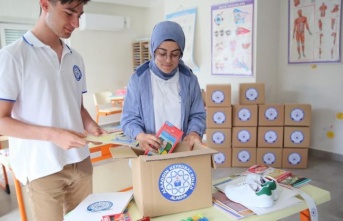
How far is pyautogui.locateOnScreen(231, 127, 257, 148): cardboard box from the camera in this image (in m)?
3.23

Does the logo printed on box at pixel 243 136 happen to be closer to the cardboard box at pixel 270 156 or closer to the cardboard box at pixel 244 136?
the cardboard box at pixel 244 136

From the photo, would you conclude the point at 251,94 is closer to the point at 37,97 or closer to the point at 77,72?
the point at 77,72

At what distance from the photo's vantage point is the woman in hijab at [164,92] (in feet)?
4.18

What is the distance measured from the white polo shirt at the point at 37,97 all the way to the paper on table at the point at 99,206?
19 centimetres

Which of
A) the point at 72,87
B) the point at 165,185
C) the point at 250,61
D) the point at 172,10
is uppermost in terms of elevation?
the point at 172,10

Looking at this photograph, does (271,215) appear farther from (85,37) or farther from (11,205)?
(85,37)

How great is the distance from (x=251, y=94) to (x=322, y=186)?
1196 millimetres

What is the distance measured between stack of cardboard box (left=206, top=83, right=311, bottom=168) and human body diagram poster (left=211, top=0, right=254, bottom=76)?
421mm

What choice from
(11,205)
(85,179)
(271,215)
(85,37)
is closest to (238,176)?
(271,215)

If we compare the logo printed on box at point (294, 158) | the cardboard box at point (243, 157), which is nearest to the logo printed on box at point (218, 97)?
the cardboard box at point (243, 157)

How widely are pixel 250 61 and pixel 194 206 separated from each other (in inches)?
105

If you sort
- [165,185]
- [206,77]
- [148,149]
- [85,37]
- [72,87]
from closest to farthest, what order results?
[165,185] → [148,149] → [72,87] → [206,77] → [85,37]

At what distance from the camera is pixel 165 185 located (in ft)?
3.09

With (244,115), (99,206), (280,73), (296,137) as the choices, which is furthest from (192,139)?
A: (280,73)
